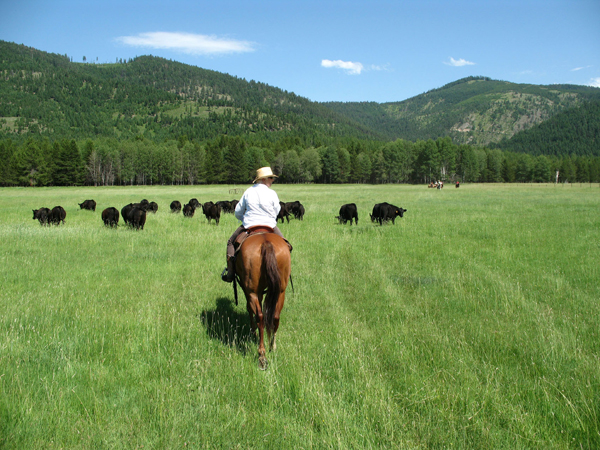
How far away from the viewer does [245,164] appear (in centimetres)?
10225

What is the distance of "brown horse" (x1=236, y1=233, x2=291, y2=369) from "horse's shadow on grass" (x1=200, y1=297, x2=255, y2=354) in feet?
1.65

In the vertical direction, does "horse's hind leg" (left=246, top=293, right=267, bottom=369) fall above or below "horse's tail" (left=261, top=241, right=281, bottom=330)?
below

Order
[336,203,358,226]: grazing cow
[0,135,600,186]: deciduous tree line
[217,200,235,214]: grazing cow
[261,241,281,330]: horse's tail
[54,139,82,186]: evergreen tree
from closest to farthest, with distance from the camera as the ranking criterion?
[261,241,281,330]: horse's tail
[336,203,358,226]: grazing cow
[217,200,235,214]: grazing cow
[54,139,82,186]: evergreen tree
[0,135,600,186]: deciduous tree line

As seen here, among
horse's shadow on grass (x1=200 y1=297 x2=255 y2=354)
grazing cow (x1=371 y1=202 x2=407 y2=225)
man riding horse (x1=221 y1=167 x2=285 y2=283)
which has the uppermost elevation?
man riding horse (x1=221 y1=167 x2=285 y2=283)

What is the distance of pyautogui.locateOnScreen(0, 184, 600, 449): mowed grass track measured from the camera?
3.19 metres

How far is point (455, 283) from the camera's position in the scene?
7809mm

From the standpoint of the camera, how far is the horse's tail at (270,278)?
450 centimetres

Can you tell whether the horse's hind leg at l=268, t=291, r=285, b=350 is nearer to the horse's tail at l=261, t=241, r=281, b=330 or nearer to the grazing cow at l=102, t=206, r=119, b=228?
the horse's tail at l=261, t=241, r=281, b=330

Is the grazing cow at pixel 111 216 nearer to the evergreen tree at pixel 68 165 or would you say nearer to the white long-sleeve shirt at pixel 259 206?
the white long-sleeve shirt at pixel 259 206

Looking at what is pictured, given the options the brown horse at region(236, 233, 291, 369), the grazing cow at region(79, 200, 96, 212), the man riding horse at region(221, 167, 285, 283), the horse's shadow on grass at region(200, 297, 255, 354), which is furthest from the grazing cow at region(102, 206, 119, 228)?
the brown horse at region(236, 233, 291, 369)

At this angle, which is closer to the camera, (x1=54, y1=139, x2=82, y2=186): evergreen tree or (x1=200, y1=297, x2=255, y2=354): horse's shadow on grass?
(x1=200, y1=297, x2=255, y2=354): horse's shadow on grass

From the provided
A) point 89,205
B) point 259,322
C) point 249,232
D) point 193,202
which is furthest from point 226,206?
point 259,322

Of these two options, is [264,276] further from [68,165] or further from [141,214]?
[68,165]

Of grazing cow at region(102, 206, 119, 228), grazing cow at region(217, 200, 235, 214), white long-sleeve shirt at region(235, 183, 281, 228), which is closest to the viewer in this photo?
white long-sleeve shirt at region(235, 183, 281, 228)
